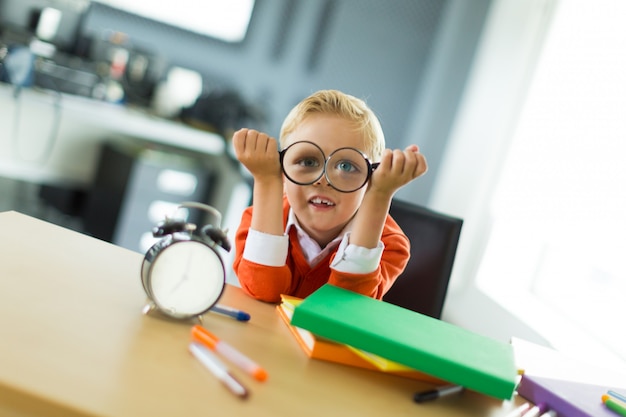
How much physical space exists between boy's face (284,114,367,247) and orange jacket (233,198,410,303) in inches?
2.7

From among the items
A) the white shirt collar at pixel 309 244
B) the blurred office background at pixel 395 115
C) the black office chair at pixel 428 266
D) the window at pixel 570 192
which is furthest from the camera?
the blurred office background at pixel 395 115

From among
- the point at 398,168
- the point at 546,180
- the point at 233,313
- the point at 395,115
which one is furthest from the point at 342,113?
the point at 395,115

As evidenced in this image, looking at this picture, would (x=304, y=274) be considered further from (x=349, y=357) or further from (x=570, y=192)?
(x=570, y=192)

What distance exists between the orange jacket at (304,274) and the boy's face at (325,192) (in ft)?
0.23

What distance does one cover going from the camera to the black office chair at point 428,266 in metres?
1.51

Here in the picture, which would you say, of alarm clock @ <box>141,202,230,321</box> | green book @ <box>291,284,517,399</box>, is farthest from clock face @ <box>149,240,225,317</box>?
green book @ <box>291,284,517,399</box>

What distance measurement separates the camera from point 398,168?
→ 0.95m

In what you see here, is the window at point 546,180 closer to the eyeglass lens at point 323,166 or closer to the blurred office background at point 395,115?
the blurred office background at point 395,115

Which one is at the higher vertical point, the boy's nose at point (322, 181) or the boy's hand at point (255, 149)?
the boy's hand at point (255, 149)

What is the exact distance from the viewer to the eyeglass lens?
101 centimetres

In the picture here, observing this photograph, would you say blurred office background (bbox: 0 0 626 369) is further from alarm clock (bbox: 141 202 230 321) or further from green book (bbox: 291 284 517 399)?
alarm clock (bbox: 141 202 230 321)

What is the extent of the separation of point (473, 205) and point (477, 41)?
836 mm

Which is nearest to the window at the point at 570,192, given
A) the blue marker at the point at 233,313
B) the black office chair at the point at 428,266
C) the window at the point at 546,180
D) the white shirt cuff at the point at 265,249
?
the window at the point at 546,180

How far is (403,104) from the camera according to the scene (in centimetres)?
352
